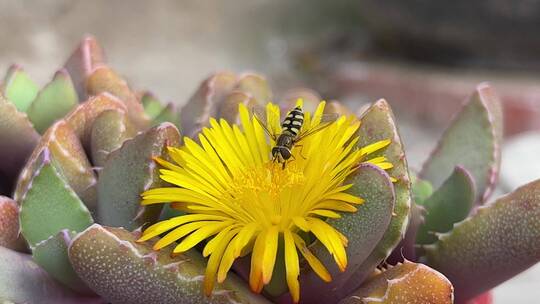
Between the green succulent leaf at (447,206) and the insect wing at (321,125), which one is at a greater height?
the insect wing at (321,125)

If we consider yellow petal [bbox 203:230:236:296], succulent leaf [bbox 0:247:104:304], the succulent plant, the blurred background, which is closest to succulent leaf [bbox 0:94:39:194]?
the succulent plant

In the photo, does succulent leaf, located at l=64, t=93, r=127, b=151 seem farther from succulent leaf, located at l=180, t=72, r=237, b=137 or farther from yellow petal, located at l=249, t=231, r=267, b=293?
yellow petal, located at l=249, t=231, r=267, b=293

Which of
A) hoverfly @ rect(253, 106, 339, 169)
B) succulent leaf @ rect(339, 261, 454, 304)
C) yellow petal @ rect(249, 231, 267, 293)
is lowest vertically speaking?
succulent leaf @ rect(339, 261, 454, 304)

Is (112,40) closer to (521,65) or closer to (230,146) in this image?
(521,65)

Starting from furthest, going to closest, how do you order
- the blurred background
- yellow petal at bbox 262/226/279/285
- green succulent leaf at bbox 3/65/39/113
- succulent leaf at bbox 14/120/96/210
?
the blurred background, green succulent leaf at bbox 3/65/39/113, succulent leaf at bbox 14/120/96/210, yellow petal at bbox 262/226/279/285

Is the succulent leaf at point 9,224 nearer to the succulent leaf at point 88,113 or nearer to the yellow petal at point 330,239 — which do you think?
the succulent leaf at point 88,113

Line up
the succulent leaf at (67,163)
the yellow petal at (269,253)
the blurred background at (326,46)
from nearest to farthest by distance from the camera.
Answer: the yellow petal at (269,253) → the succulent leaf at (67,163) → the blurred background at (326,46)

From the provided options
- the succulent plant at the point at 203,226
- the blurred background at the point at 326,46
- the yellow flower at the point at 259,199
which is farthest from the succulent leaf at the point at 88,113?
the blurred background at the point at 326,46
